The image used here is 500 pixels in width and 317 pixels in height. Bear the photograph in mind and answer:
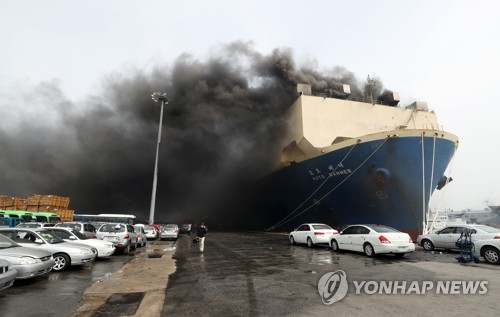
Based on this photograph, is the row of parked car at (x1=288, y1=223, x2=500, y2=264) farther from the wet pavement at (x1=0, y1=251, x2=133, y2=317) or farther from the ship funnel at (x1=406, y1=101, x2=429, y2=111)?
the ship funnel at (x1=406, y1=101, x2=429, y2=111)

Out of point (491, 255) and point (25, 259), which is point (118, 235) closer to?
point (25, 259)

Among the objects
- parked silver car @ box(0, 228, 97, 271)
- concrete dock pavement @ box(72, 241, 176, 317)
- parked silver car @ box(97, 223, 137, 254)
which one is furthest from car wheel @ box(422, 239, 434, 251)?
parked silver car @ box(0, 228, 97, 271)

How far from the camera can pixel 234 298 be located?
5.60m

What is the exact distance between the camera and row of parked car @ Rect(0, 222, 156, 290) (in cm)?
673

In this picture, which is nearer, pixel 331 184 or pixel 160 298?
pixel 160 298

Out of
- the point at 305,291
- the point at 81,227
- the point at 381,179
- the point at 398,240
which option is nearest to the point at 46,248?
the point at 81,227

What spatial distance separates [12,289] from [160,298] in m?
3.44

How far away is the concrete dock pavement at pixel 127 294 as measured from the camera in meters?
5.01

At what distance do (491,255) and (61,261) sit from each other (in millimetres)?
13262

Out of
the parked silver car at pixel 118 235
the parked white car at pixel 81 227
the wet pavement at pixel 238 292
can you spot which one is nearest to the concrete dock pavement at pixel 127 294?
the wet pavement at pixel 238 292

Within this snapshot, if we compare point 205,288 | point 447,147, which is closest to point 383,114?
point 447,147

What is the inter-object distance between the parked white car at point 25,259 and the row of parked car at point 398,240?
1038cm

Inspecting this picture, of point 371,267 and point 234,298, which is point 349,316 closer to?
point 234,298

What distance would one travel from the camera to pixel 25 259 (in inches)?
273
